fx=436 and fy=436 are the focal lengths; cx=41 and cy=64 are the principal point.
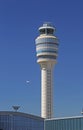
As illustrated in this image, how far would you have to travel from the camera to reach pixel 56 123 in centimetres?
11831

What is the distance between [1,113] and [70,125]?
20.2 m

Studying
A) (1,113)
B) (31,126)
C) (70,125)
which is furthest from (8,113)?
(70,125)

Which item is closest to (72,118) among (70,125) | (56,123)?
(70,125)

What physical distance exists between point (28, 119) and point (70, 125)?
17578 mm

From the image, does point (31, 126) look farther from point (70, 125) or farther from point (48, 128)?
point (70, 125)

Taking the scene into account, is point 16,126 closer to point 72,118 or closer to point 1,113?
point 1,113

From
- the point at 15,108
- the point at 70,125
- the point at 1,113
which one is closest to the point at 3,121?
the point at 1,113

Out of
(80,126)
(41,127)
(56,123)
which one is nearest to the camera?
(80,126)

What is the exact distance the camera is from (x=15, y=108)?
12938 cm

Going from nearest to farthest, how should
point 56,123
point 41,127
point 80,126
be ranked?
point 80,126, point 56,123, point 41,127

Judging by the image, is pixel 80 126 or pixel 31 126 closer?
pixel 80 126

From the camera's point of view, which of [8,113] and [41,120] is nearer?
[8,113]

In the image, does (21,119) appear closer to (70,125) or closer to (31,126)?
(31,126)

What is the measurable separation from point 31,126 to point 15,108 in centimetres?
800
